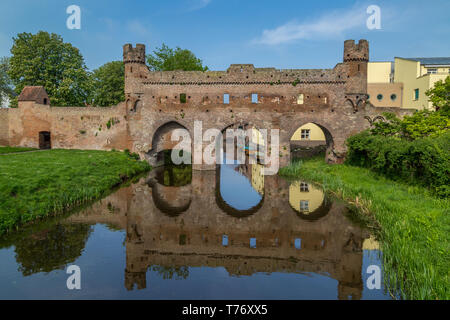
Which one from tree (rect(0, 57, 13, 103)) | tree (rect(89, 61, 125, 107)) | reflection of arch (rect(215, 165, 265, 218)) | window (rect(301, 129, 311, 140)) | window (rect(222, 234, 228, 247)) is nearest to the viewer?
window (rect(222, 234, 228, 247))

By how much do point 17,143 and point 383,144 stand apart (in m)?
32.5

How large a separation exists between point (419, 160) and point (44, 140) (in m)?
31.9

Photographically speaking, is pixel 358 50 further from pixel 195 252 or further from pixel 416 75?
pixel 195 252

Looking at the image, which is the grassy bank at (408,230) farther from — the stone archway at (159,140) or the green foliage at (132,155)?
the green foliage at (132,155)

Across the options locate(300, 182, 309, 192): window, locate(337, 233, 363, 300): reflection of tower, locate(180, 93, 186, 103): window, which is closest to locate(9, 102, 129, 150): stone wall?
locate(180, 93, 186, 103): window

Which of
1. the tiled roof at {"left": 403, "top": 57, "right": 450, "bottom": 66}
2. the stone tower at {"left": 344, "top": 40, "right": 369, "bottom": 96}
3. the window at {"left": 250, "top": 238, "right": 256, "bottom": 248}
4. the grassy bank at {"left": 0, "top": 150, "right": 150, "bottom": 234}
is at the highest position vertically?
the tiled roof at {"left": 403, "top": 57, "right": 450, "bottom": 66}

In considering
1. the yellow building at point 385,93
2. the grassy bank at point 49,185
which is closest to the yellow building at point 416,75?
the yellow building at point 385,93

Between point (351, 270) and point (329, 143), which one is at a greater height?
point (329, 143)

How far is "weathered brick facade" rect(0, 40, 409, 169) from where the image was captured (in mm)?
24656

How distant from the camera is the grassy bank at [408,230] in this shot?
272 inches

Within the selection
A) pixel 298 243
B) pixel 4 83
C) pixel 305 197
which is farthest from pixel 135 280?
pixel 4 83

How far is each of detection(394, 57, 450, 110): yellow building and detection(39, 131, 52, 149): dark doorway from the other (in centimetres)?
4099

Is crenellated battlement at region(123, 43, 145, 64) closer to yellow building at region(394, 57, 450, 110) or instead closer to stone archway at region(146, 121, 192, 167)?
stone archway at region(146, 121, 192, 167)

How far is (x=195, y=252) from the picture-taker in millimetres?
10117
